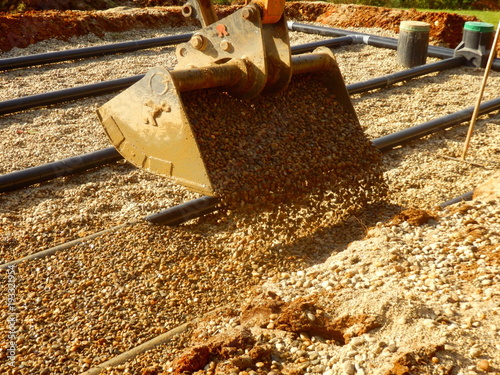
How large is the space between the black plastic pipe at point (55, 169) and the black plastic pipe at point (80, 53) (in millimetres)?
3804

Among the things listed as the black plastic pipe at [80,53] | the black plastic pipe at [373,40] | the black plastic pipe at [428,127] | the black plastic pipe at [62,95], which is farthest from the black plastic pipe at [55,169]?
the black plastic pipe at [373,40]

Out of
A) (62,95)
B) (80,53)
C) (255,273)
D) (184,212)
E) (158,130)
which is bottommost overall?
(255,273)

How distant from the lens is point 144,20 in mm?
11484

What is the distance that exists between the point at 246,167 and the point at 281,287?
29.5 inches

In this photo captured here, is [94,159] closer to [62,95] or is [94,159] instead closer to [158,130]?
[158,130]

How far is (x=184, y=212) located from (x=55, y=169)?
1350mm

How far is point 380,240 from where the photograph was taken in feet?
11.3

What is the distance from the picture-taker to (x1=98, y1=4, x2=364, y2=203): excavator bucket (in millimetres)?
3330

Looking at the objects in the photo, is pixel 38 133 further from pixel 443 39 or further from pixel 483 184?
pixel 443 39

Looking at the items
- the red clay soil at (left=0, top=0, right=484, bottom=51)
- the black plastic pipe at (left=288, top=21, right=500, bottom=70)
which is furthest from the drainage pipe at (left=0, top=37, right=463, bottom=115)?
the red clay soil at (left=0, top=0, right=484, bottom=51)

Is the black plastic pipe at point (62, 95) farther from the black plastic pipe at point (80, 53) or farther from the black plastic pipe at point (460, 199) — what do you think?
the black plastic pipe at point (460, 199)

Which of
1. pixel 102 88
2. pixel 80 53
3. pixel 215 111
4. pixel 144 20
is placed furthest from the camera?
pixel 144 20

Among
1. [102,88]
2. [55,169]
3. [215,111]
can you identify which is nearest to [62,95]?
A: [102,88]

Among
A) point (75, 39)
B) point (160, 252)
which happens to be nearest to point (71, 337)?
point (160, 252)
